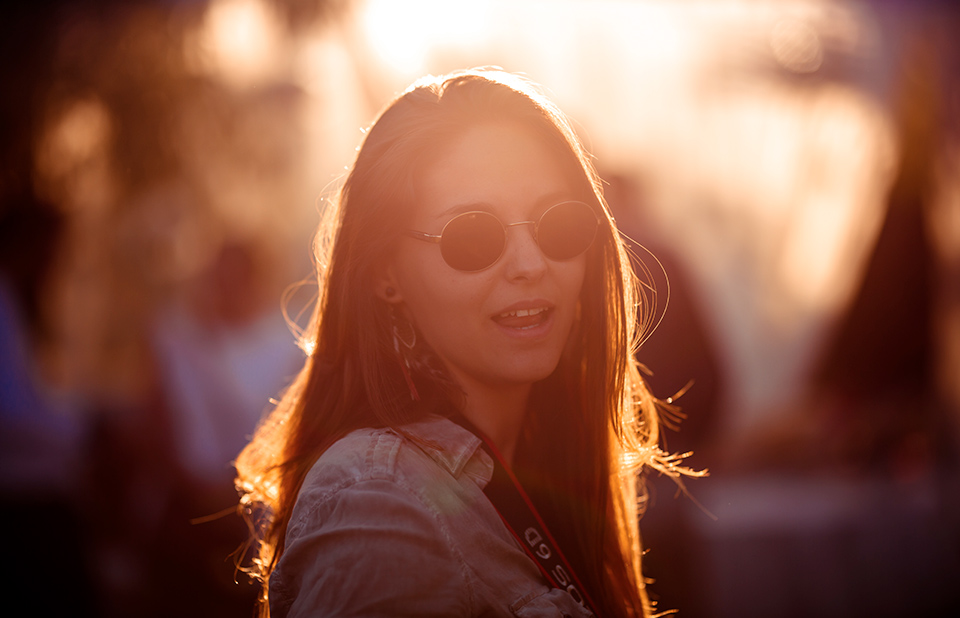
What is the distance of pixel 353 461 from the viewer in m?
1.15

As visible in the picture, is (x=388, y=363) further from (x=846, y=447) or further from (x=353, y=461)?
(x=846, y=447)

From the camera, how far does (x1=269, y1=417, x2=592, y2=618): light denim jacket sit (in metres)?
1.04

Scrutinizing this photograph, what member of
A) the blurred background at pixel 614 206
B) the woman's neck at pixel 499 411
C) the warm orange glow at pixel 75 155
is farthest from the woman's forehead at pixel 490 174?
the warm orange glow at pixel 75 155

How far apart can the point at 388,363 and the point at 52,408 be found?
10.8 feet

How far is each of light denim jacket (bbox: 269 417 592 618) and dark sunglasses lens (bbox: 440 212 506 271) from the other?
315 millimetres

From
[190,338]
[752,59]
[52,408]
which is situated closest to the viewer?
[190,338]

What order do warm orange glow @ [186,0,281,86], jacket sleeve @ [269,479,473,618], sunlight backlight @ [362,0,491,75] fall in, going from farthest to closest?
warm orange glow @ [186,0,281,86], sunlight backlight @ [362,0,491,75], jacket sleeve @ [269,479,473,618]

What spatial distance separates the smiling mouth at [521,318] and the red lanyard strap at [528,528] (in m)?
0.21

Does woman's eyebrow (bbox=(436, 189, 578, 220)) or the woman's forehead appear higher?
the woman's forehead

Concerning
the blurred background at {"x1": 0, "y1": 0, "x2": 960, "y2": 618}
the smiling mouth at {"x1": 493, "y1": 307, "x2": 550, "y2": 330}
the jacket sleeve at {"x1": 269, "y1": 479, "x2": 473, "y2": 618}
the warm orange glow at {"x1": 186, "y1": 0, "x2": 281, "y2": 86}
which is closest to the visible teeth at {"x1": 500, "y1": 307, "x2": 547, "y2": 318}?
the smiling mouth at {"x1": 493, "y1": 307, "x2": 550, "y2": 330}

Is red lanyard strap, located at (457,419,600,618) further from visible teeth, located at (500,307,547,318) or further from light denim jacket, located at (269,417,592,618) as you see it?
visible teeth, located at (500,307,547,318)

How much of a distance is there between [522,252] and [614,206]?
67.5 inches

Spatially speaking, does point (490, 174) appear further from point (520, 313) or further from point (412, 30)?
point (412, 30)

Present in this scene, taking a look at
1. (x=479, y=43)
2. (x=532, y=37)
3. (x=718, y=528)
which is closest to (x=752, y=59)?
(x=532, y=37)
